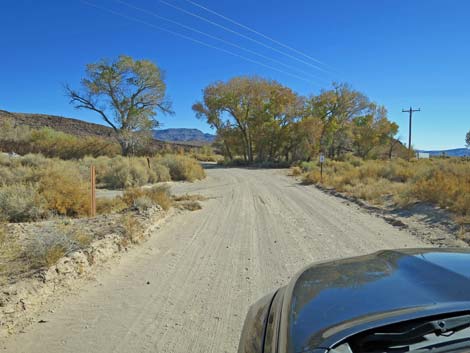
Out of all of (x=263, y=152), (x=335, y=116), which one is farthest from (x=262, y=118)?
(x=335, y=116)

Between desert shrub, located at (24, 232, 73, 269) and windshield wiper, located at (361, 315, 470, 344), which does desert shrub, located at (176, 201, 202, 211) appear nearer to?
desert shrub, located at (24, 232, 73, 269)

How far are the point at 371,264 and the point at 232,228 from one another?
20.0ft

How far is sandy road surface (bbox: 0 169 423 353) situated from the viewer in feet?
11.2

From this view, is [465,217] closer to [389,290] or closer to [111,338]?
[389,290]

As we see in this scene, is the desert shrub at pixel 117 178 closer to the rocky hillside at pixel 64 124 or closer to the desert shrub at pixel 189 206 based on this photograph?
the desert shrub at pixel 189 206

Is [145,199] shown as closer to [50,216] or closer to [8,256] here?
[50,216]

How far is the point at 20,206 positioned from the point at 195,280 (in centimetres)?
536

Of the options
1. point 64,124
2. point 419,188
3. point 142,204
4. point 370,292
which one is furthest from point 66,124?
point 370,292

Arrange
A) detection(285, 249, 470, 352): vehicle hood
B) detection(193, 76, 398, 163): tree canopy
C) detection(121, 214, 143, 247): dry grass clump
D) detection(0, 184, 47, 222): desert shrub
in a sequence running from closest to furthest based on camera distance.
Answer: detection(285, 249, 470, 352): vehicle hood < detection(121, 214, 143, 247): dry grass clump < detection(0, 184, 47, 222): desert shrub < detection(193, 76, 398, 163): tree canopy

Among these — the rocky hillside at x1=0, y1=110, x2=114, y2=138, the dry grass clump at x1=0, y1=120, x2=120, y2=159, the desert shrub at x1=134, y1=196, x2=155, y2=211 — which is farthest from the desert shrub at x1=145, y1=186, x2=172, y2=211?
the rocky hillside at x1=0, y1=110, x2=114, y2=138

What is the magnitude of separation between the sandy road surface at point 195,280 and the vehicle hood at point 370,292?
1.65 meters

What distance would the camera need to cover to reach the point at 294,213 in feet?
34.4

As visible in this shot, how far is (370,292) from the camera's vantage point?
1.88 meters

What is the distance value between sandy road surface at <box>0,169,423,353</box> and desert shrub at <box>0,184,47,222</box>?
3.12 m
